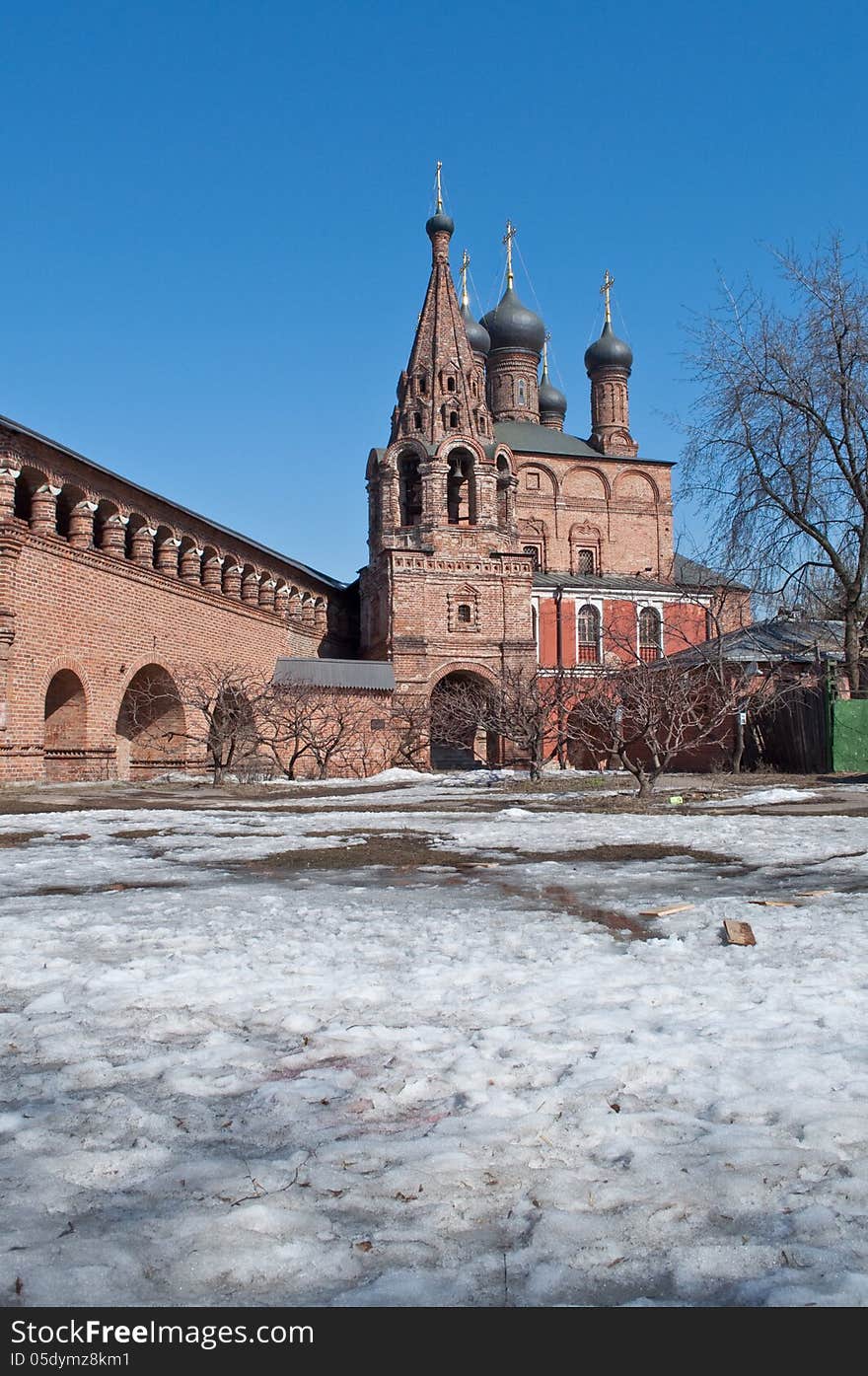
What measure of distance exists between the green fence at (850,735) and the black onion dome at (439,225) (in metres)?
21.7

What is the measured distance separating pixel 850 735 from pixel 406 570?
14.4 m

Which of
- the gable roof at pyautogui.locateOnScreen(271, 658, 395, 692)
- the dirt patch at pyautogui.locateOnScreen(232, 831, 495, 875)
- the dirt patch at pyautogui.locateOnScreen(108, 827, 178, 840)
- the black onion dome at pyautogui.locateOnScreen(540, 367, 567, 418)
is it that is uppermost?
the black onion dome at pyautogui.locateOnScreen(540, 367, 567, 418)

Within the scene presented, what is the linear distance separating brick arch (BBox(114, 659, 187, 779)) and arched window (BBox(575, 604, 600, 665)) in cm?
1708

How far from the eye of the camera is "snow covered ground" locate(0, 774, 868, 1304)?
161 centimetres

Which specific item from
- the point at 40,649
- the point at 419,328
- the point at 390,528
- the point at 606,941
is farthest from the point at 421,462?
the point at 606,941

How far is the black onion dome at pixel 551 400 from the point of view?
145ft

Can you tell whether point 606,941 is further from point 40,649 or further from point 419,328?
point 419,328

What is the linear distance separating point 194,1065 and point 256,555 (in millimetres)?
25682

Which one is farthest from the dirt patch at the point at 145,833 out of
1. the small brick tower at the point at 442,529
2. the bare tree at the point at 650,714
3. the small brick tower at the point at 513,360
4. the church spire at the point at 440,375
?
the small brick tower at the point at 513,360

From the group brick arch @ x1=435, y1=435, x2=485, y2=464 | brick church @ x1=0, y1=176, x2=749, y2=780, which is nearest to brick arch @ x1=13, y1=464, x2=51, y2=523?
brick church @ x1=0, y1=176, x2=749, y2=780

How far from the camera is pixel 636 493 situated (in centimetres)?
3938

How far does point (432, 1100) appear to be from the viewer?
2.32 metres

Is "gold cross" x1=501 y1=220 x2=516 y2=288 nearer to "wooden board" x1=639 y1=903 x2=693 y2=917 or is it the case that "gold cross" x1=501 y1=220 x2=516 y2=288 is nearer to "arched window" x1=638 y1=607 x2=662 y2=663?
"arched window" x1=638 y1=607 x2=662 y2=663
